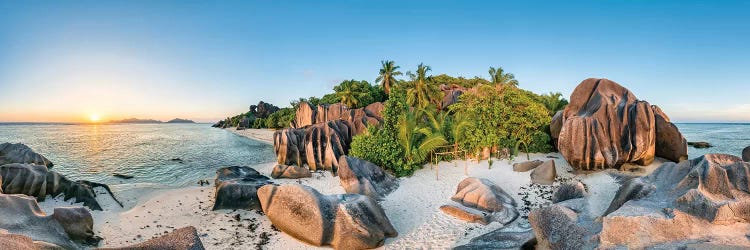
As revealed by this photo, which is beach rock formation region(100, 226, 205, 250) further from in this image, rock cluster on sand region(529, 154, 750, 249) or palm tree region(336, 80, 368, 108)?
palm tree region(336, 80, 368, 108)

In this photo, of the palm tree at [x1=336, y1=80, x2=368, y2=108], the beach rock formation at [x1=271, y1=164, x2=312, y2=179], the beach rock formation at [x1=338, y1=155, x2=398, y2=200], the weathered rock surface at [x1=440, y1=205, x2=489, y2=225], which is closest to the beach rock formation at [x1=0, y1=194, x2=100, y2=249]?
the beach rock formation at [x1=338, y1=155, x2=398, y2=200]

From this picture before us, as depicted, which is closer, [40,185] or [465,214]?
[465,214]

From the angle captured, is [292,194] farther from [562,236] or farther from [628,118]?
[628,118]

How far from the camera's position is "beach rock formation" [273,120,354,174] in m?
24.6

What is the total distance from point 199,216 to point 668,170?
53.3ft

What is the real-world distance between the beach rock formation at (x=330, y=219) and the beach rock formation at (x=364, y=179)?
15.0 feet

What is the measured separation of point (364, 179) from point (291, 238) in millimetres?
6056

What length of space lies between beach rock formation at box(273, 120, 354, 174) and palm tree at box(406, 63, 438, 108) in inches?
860

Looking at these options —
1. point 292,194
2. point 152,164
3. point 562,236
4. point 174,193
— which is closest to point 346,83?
point 152,164

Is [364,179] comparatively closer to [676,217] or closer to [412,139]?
[412,139]

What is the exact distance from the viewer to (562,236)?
8570 millimetres

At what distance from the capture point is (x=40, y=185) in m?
17.0

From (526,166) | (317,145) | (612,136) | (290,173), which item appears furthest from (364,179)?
(612,136)

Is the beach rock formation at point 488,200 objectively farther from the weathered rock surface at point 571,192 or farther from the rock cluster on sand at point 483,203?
the weathered rock surface at point 571,192
